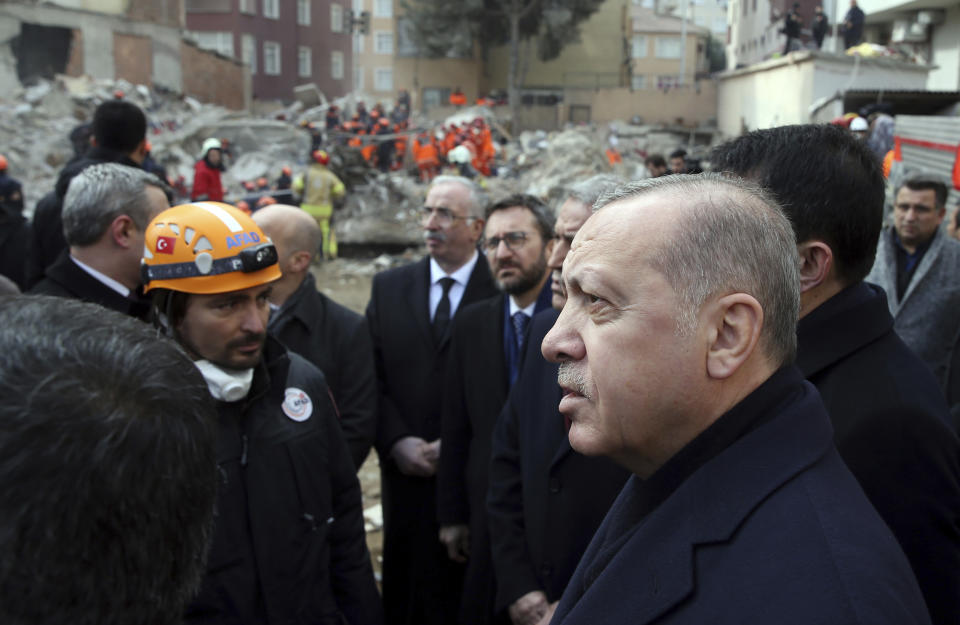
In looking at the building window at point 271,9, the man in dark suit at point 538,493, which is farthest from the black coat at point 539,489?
the building window at point 271,9

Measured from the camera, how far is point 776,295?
1.34 metres

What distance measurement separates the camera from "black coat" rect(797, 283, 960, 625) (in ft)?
5.69

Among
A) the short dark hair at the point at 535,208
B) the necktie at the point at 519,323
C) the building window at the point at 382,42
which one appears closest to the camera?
the necktie at the point at 519,323

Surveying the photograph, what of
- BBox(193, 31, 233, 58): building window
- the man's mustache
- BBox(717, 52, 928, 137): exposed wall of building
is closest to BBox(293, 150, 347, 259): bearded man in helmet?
BBox(717, 52, 928, 137): exposed wall of building

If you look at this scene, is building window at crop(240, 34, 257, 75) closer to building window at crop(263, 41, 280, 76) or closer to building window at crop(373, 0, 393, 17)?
building window at crop(263, 41, 280, 76)

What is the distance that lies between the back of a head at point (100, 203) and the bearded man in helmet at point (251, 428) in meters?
0.84

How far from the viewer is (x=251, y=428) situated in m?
2.38

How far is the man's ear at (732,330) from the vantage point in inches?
51.3

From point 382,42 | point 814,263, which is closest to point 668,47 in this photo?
point 382,42

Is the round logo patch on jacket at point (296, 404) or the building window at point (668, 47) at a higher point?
the building window at point (668, 47)

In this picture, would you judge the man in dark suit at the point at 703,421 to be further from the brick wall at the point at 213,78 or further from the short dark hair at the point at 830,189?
the brick wall at the point at 213,78

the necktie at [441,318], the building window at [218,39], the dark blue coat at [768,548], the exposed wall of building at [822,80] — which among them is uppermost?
the building window at [218,39]

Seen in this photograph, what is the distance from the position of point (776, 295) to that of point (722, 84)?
3617 cm

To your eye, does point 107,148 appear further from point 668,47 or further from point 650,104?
point 668,47
